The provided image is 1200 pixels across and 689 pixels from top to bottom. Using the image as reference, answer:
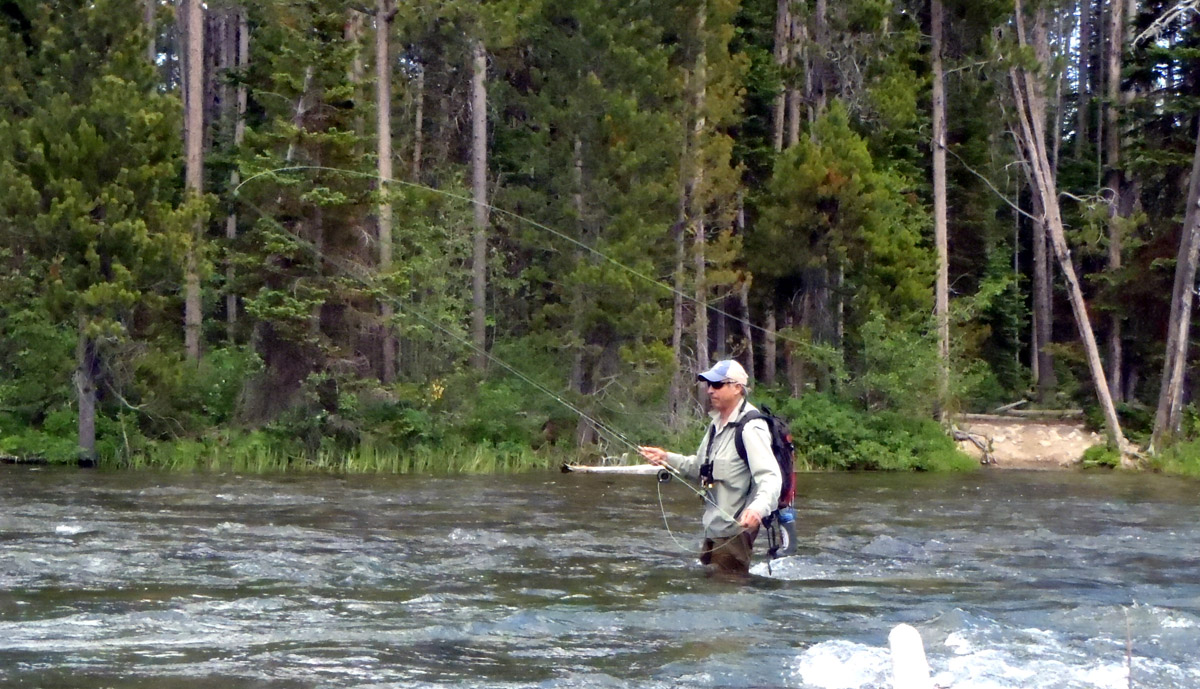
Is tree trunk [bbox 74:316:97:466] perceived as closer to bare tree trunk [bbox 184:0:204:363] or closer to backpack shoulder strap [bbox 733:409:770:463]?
bare tree trunk [bbox 184:0:204:363]

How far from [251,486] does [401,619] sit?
32.5ft

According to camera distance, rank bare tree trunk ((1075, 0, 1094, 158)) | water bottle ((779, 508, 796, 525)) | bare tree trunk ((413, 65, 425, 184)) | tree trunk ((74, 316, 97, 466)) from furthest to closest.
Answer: bare tree trunk ((1075, 0, 1094, 158)) < bare tree trunk ((413, 65, 425, 184)) < tree trunk ((74, 316, 97, 466)) < water bottle ((779, 508, 796, 525))

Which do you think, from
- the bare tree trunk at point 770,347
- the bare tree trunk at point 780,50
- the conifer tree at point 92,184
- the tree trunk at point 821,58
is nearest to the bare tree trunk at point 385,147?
the conifer tree at point 92,184

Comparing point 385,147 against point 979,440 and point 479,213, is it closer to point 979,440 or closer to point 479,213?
point 479,213

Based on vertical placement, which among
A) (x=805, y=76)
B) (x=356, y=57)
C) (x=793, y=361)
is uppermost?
(x=805, y=76)

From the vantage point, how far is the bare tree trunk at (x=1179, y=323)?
82.7 ft

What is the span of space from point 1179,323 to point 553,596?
20.2 metres

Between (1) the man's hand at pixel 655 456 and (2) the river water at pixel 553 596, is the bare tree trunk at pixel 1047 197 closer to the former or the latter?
(2) the river water at pixel 553 596

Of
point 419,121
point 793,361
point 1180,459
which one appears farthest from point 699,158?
point 1180,459

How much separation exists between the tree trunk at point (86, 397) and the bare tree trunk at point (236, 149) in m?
2.51

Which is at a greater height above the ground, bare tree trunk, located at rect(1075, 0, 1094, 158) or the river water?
bare tree trunk, located at rect(1075, 0, 1094, 158)

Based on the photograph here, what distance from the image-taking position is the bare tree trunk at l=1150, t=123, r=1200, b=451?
2520 centimetres

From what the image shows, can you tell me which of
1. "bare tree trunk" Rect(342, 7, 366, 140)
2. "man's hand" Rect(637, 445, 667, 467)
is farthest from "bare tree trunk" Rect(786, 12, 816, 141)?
"man's hand" Rect(637, 445, 667, 467)

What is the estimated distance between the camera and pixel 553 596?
9023mm
